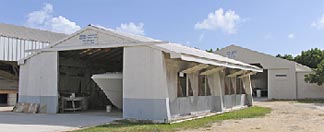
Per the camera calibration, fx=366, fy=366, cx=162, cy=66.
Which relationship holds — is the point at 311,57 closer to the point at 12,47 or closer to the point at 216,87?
the point at 216,87

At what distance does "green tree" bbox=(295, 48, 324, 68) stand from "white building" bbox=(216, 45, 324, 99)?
819cm

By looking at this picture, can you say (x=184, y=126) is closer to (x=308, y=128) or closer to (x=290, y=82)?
(x=308, y=128)

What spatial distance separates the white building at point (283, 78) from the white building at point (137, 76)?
38.0ft

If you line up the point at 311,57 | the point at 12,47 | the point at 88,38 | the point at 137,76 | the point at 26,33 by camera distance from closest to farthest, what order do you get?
the point at 137,76, the point at 88,38, the point at 12,47, the point at 26,33, the point at 311,57

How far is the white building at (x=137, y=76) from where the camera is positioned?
1208 cm

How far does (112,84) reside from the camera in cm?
1549

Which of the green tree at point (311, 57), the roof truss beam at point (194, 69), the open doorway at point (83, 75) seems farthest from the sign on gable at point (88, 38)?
the green tree at point (311, 57)

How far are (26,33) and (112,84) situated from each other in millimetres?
11056

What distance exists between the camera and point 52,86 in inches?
587

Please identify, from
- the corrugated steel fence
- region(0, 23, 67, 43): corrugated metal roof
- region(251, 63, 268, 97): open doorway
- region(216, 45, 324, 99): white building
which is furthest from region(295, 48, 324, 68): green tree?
the corrugated steel fence

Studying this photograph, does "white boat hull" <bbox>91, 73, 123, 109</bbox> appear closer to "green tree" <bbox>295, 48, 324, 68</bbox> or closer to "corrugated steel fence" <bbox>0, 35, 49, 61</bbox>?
"corrugated steel fence" <bbox>0, 35, 49, 61</bbox>

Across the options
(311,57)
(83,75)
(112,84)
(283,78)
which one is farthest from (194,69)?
(311,57)

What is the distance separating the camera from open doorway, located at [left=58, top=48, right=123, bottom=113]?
16.5m

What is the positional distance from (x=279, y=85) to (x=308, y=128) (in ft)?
68.0
